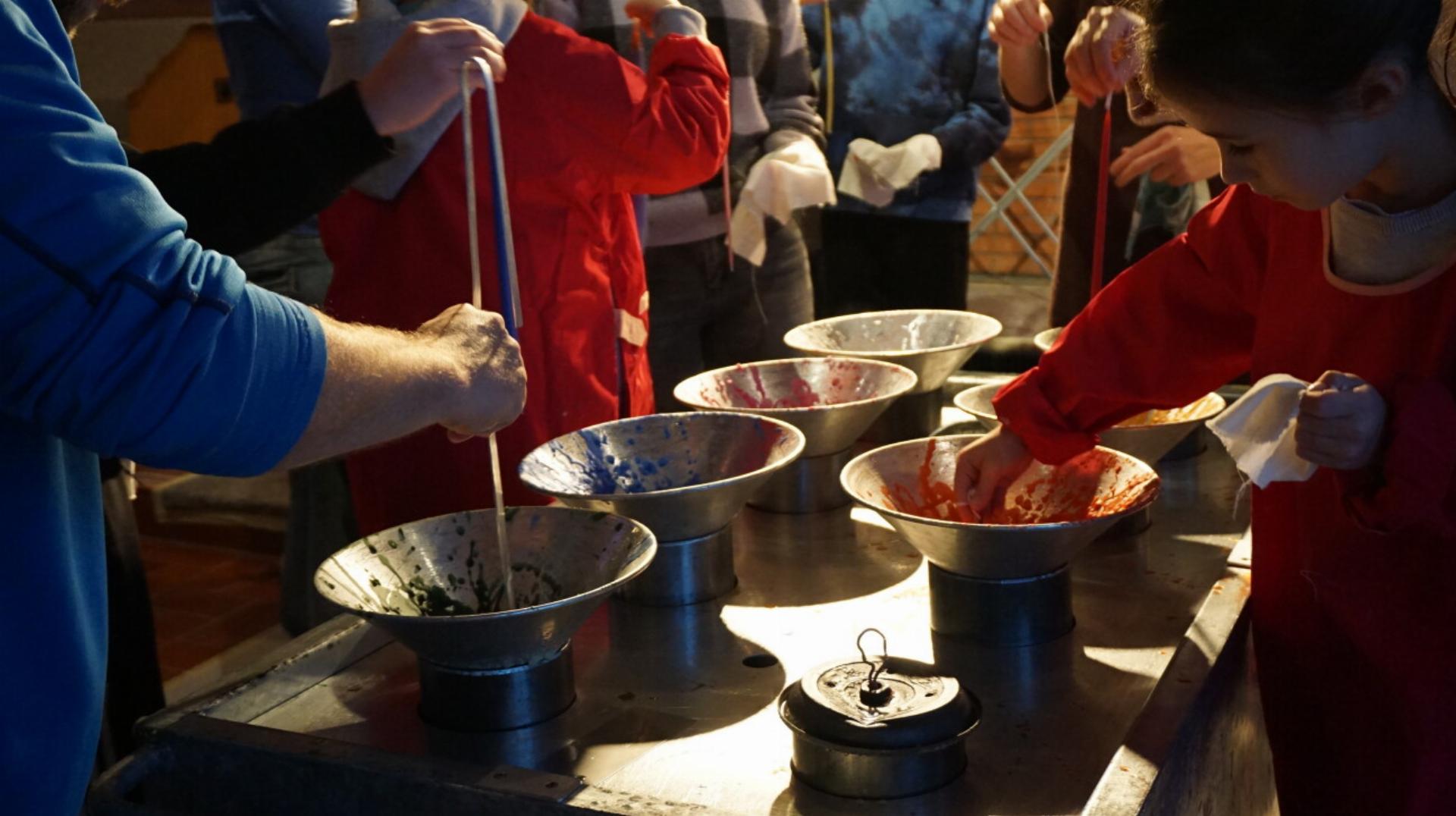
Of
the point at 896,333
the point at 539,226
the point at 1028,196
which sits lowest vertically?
the point at 1028,196

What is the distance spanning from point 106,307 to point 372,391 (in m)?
0.17

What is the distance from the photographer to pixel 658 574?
1.33m

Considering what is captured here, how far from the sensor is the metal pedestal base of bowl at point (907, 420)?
1.80 meters

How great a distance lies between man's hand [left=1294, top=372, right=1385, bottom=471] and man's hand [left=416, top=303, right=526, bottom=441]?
22.0 inches

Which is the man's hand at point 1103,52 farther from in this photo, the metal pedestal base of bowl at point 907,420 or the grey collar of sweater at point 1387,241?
the grey collar of sweater at point 1387,241

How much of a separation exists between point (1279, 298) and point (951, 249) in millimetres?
1915

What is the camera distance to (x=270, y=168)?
139 centimetres

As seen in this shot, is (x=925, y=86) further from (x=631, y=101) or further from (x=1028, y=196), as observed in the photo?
(x=1028, y=196)

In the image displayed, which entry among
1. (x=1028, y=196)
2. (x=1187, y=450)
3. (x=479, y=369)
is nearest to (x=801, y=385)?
(x=1187, y=450)

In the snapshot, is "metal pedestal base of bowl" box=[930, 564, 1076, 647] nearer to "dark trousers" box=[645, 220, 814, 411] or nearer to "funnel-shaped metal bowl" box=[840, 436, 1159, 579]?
"funnel-shaped metal bowl" box=[840, 436, 1159, 579]

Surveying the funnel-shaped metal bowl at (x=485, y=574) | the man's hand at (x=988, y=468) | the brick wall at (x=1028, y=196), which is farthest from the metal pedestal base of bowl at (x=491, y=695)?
the brick wall at (x=1028, y=196)

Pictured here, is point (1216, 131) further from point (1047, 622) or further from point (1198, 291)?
point (1047, 622)

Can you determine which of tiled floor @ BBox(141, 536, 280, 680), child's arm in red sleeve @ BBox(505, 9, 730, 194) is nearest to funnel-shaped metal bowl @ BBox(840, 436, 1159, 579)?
child's arm in red sleeve @ BBox(505, 9, 730, 194)

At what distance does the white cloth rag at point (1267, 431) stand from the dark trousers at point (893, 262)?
2020 millimetres
